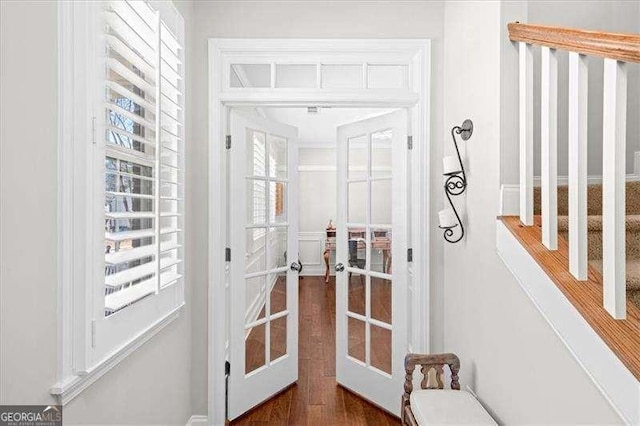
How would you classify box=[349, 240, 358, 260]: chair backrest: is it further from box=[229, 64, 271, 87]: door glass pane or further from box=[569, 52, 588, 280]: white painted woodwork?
box=[569, 52, 588, 280]: white painted woodwork

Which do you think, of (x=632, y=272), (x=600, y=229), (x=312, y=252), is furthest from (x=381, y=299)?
(x=312, y=252)

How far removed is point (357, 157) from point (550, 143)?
157 centimetres

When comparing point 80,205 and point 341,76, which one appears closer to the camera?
point 80,205

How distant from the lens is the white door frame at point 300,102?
2.29 meters

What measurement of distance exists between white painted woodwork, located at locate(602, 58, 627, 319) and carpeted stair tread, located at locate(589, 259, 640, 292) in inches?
14.2

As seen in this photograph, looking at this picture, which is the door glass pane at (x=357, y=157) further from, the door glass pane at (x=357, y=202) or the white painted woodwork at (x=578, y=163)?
the white painted woodwork at (x=578, y=163)

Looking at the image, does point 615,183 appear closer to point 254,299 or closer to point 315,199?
point 254,299

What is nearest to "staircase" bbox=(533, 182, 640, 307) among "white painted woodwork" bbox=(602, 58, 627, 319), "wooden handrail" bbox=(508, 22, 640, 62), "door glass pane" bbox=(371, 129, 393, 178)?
"white painted woodwork" bbox=(602, 58, 627, 319)

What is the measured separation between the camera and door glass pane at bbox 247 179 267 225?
2477 mm

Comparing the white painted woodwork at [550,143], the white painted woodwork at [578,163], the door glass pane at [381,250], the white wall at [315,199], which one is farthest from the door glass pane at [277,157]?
the white wall at [315,199]

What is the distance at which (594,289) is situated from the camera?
1101mm

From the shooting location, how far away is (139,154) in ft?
5.04

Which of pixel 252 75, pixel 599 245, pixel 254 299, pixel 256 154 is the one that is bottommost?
pixel 254 299

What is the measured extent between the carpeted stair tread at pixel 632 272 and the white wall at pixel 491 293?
0.30 m
